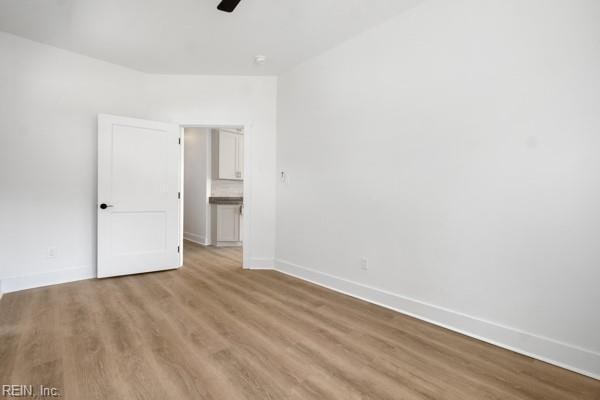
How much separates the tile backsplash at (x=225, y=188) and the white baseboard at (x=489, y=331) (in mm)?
3736

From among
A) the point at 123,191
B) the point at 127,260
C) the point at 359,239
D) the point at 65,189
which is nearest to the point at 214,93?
the point at 123,191

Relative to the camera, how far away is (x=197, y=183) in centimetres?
624

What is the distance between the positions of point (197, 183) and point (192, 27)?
3.70 meters

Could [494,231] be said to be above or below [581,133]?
below

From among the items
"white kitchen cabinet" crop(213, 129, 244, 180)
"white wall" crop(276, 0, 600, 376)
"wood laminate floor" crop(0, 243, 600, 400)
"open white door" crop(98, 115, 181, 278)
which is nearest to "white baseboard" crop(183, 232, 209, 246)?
"white kitchen cabinet" crop(213, 129, 244, 180)

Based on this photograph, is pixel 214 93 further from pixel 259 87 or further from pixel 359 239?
pixel 359 239

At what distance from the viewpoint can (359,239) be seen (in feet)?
10.5

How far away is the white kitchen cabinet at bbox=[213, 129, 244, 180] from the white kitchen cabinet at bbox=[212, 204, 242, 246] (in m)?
0.68

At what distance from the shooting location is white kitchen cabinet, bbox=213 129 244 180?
5.87 m

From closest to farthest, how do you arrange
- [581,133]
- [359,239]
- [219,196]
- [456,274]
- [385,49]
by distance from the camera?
[581,133] → [456,274] → [385,49] → [359,239] → [219,196]

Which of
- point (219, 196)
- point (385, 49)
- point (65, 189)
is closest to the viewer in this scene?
point (385, 49)

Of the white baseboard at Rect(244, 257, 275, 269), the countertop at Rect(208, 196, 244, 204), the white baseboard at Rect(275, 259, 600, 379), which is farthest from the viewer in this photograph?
the countertop at Rect(208, 196, 244, 204)

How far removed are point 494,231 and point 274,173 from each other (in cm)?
291

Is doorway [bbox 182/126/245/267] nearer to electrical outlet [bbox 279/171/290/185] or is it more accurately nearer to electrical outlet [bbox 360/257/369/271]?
electrical outlet [bbox 279/171/290/185]
